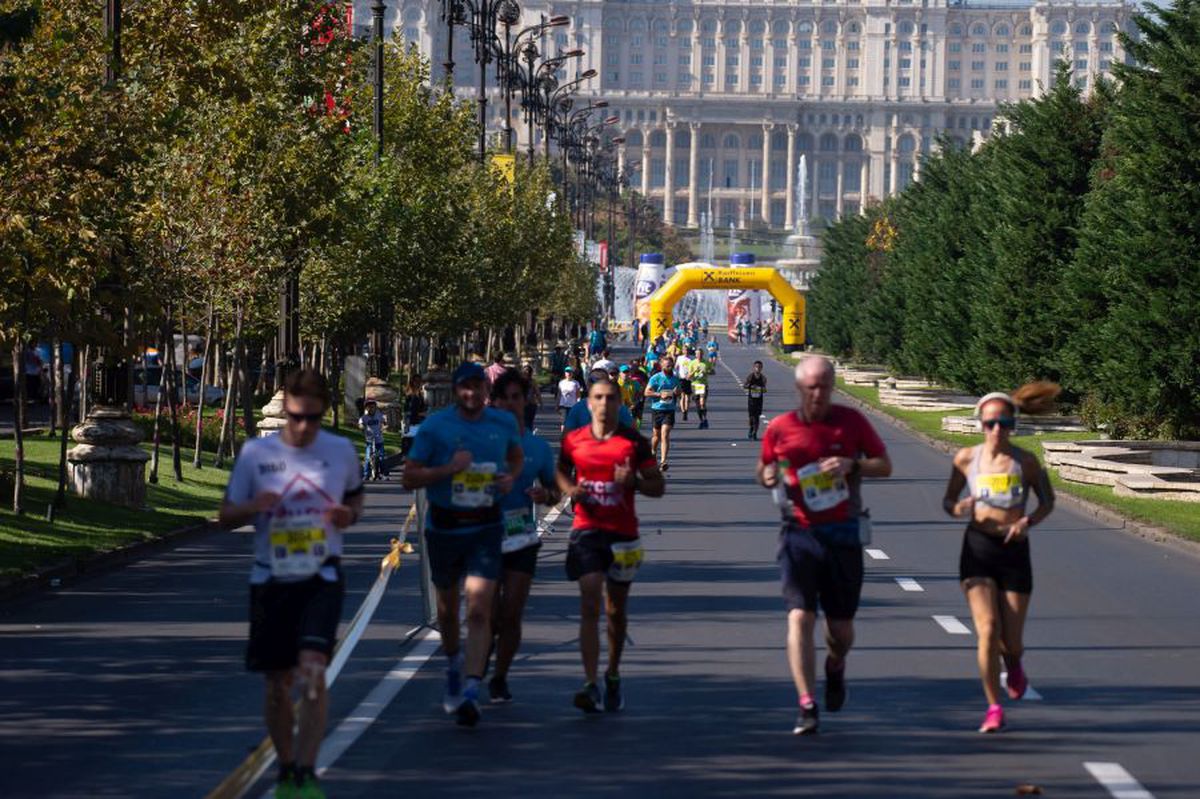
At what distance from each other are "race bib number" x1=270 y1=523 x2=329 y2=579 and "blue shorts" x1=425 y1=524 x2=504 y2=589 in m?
2.45

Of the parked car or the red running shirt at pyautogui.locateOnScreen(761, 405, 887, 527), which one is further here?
the parked car

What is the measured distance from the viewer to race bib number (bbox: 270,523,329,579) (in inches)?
399

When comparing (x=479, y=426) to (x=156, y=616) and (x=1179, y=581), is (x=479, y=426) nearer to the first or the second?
(x=156, y=616)

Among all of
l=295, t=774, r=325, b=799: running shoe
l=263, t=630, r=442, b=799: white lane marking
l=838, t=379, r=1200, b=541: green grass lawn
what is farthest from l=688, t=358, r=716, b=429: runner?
l=295, t=774, r=325, b=799: running shoe

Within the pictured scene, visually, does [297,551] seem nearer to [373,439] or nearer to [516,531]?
[516,531]

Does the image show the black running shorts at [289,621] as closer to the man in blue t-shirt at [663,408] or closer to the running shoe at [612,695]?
the running shoe at [612,695]

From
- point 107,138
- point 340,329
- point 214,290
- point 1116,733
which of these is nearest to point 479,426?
point 1116,733

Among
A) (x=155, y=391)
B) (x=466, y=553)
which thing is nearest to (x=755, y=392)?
(x=155, y=391)

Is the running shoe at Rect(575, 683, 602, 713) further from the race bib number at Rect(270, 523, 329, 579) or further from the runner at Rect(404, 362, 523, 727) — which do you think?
the race bib number at Rect(270, 523, 329, 579)

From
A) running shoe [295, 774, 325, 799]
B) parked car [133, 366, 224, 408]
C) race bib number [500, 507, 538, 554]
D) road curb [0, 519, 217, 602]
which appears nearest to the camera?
running shoe [295, 774, 325, 799]

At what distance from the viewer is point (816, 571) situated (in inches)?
480

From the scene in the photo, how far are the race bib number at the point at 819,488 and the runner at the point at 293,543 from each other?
105 inches

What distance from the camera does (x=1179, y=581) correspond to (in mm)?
21453

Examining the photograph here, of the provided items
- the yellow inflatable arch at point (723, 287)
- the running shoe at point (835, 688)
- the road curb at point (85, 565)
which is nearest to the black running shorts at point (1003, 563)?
the running shoe at point (835, 688)
